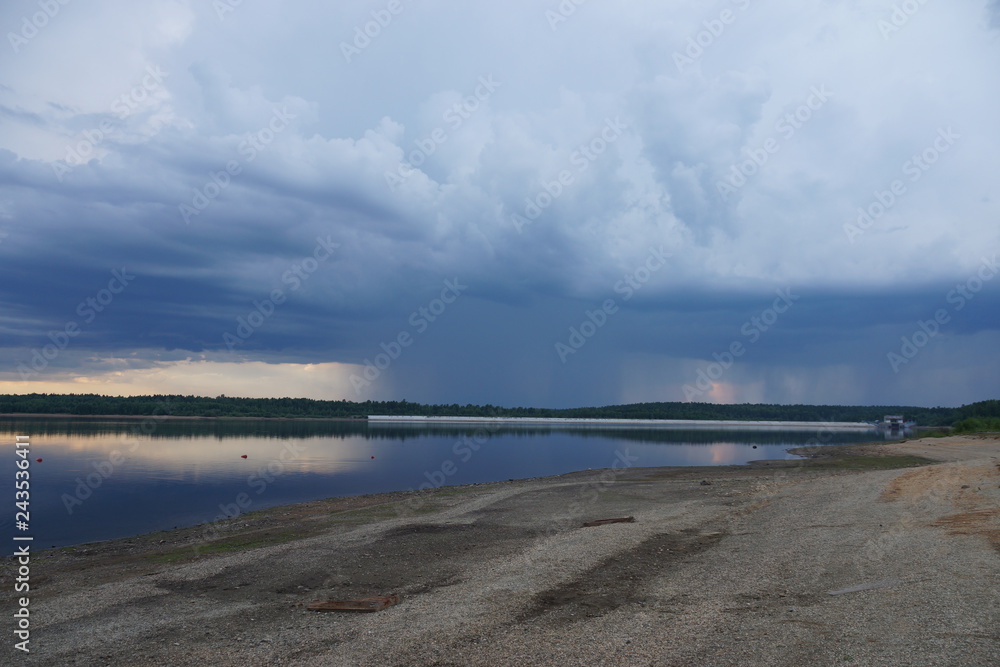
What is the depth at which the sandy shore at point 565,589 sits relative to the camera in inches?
398

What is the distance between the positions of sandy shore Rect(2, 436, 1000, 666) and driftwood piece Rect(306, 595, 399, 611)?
348 mm

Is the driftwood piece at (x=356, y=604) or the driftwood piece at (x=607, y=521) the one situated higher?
the driftwood piece at (x=356, y=604)

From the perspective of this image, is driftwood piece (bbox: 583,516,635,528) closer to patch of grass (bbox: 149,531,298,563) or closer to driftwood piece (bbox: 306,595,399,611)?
patch of grass (bbox: 149,531,298,563)

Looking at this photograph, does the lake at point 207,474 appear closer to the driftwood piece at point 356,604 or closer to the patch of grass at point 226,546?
the patch of grass at point 226,546

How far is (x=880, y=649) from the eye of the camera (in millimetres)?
9180

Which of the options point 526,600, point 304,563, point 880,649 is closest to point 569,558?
point 526,600

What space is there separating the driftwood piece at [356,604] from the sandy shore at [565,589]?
1.14ft

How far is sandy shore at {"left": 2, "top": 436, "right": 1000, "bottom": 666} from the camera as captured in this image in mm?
10117

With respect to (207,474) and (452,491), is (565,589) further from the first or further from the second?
(207,474)

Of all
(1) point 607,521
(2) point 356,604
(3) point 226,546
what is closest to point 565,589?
(2) point 356,604

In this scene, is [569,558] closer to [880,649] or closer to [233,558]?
[880,649]

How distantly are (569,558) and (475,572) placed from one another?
8.15 feet

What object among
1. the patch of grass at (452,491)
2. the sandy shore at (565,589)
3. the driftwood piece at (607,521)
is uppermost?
the sandy shore at (565,589)

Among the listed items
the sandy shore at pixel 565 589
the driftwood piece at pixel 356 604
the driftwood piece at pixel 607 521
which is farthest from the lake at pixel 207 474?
the driftwood piece at pixel 356 604
